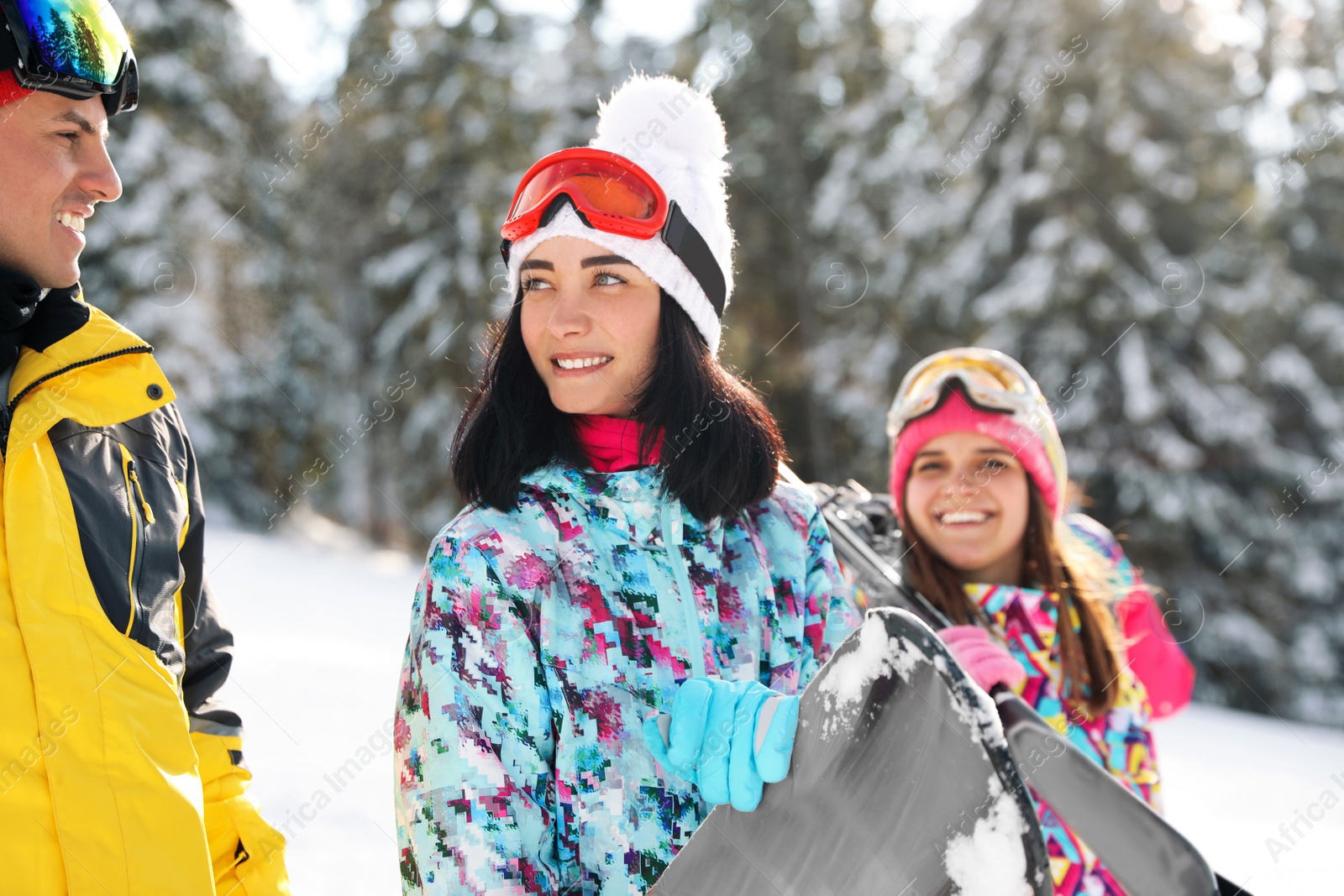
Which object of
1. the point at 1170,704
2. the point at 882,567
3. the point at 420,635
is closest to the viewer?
the point at 420,635

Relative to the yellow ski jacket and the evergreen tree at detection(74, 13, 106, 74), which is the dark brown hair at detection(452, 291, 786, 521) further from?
the evergreen tree at detection(74, 13, 106, 74)

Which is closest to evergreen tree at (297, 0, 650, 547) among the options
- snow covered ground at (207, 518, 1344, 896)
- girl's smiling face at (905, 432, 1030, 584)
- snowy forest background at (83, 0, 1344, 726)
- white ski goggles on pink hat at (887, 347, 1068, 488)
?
snowy forest background at (83, 0, 1344, 726)

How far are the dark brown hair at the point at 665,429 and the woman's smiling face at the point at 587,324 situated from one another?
0.04 m

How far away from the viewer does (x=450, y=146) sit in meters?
16.0

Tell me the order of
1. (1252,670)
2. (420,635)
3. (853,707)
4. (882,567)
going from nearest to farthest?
Result: (853,707) → (420,635) → (882,567) → (1252,670)

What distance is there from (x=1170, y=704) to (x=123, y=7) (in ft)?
49.1

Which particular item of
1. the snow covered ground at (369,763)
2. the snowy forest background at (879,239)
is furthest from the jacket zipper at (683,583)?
the snowy forest background at (879,239)

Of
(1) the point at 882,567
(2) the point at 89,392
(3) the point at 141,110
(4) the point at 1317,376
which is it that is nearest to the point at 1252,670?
(4) the point at 1317,376

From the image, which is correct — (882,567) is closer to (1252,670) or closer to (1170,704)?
(1170,704)

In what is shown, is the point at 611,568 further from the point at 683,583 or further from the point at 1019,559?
the point at 1019,559

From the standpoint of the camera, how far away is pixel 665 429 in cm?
188

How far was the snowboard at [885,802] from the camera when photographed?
130 centimetres

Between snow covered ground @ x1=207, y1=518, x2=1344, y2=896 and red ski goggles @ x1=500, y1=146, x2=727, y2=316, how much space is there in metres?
2.39

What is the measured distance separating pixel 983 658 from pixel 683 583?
1.11 m
